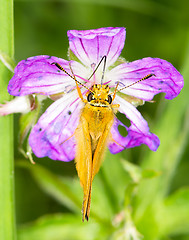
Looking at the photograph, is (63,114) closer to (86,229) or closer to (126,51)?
(86,229)

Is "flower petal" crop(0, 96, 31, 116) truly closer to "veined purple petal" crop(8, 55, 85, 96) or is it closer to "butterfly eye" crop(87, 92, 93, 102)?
"veined purple petal" crop(8, 55, 85, 96)

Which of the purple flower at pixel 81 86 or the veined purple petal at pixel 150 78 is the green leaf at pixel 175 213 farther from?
the veined purple petal at pixel 150 78

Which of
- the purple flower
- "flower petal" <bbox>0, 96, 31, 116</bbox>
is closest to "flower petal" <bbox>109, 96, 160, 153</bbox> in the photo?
the purple flower

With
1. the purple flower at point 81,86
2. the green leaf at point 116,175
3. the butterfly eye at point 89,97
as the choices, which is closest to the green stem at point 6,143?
the purple flower at point 81,86

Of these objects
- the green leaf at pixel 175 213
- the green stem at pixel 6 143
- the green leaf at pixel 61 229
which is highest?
the green stem at pixel 6 143

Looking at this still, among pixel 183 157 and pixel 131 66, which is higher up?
pixel 131 66

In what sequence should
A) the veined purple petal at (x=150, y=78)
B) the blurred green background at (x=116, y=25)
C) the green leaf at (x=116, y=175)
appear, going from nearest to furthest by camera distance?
the veined purple petal at (x=150, y=78)
the green leaf at (x=116, y=175)
the blurred green background at (x=116, y=25)

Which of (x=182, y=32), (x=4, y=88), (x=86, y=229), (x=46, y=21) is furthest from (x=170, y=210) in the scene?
(x=46, y=21)
